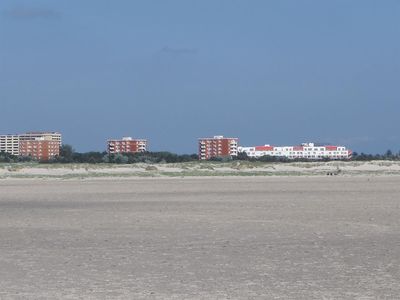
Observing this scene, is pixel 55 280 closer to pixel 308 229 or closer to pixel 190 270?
pixel 190 270

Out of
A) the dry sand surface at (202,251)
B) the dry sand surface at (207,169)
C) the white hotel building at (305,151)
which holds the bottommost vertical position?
the dry sand surface at (202,251)

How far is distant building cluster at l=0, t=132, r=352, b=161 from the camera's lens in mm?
113069

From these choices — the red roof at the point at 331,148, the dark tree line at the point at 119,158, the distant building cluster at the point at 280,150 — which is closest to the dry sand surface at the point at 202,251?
the dark tree line at the point at 119,158

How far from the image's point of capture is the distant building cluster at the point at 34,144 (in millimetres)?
110675

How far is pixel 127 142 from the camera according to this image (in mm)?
121438

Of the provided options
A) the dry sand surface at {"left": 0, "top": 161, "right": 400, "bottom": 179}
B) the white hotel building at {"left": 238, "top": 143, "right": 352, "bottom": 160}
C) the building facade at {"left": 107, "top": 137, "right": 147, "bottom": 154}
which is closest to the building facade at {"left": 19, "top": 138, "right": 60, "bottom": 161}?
the building facade at {"left": 107, "top": 137, "right": 147, "bottom": 154}

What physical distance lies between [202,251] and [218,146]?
103m

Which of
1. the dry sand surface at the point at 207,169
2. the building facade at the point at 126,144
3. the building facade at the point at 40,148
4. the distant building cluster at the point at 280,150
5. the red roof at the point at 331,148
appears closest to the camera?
the dry sand surface at the point at 207,169

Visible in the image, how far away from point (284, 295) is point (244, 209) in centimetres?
1378

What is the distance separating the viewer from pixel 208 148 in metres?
Answer: 118

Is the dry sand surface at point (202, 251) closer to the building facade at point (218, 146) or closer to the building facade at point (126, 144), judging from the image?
the building facade at point (218, 146)

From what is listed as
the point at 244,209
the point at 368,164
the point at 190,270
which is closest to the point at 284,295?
the point at 190,270

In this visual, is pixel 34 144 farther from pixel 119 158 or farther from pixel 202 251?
pixel 202 251

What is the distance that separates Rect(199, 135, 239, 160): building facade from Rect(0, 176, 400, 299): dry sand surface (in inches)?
3561
